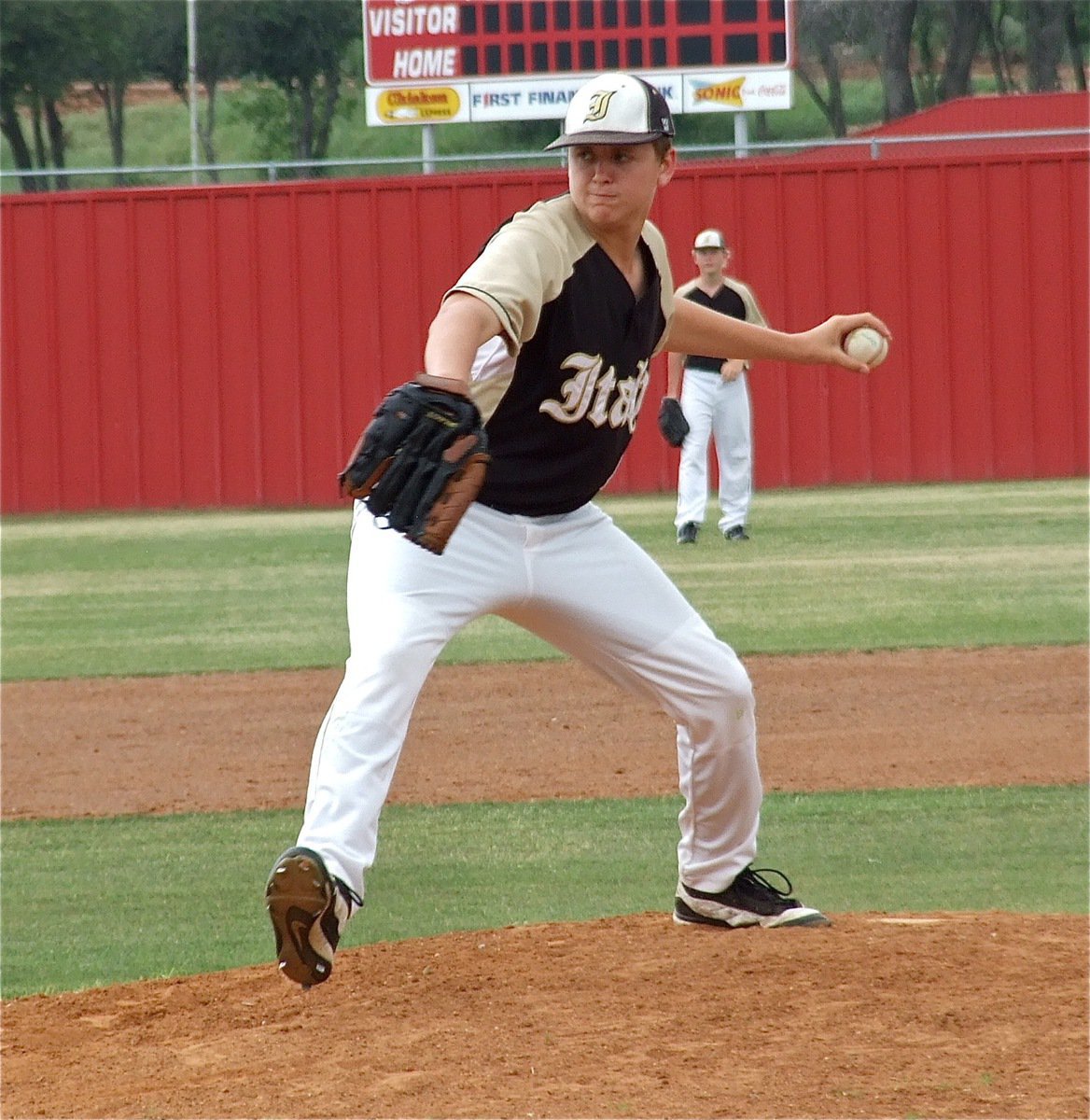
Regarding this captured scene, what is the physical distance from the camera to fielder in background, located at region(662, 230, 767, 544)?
13.2 m

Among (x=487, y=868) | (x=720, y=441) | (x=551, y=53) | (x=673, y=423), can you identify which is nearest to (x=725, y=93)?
(x=551, y=53)

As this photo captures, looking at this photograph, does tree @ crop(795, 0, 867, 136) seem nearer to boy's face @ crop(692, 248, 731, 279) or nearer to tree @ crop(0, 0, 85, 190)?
tree @ crop(0, 0, 85, 190)

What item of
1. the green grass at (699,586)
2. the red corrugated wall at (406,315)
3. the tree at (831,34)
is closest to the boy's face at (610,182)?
the green grass at (699,586)

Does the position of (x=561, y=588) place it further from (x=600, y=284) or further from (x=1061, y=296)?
(x=1061, y=296)

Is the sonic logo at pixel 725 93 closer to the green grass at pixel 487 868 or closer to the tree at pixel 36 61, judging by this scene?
Result: the tree at pixel 36 61

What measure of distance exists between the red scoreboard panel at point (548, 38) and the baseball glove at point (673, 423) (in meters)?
10.0

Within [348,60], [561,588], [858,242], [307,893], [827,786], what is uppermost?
[348,60]

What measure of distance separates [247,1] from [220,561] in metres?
23.1

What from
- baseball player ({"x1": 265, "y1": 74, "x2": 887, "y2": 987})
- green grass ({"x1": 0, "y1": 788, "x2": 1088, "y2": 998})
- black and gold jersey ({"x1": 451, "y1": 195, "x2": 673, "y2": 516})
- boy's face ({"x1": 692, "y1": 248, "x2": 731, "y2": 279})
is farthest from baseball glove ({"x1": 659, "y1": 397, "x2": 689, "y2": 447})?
black and gold jersey ({"x1": 451, "y1": 195, "x2": 673, "y2": 516})

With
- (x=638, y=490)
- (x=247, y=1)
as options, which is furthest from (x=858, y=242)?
(x=247, y=1)

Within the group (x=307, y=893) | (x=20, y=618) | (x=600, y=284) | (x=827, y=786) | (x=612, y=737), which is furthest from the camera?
(x=20, y=618)

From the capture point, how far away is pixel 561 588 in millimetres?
4133

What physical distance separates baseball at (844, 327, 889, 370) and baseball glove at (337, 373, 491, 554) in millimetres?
1731

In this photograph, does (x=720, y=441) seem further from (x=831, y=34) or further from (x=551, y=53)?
(x=831, y=34)
